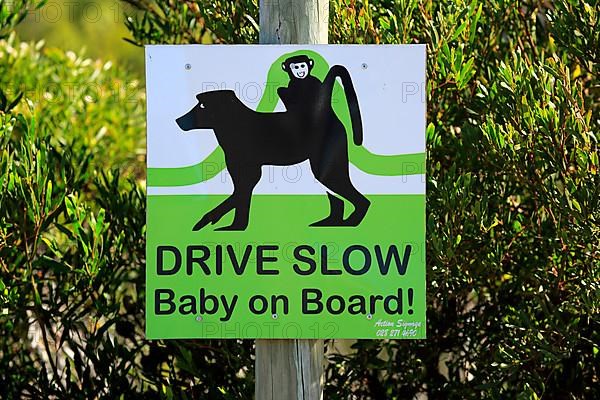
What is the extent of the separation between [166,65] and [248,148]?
0.93 feet

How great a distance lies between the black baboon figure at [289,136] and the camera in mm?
2127

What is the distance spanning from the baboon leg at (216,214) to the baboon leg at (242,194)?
1 centimetres

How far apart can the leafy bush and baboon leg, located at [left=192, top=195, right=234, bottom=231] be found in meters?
0.61

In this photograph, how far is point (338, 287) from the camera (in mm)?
2162

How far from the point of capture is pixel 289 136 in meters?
2.14

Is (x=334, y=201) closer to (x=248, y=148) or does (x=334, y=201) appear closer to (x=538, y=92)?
(x=248, y=148)

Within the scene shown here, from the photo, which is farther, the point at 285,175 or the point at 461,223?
the point at 461,223

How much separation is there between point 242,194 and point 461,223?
2.34ft

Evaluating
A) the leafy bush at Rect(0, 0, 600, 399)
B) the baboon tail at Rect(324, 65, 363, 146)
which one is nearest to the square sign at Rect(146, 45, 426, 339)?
the baboon tail at Rect(324, 65, 363, 146)

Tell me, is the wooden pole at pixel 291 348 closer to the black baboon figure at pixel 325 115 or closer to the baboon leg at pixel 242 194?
the black baboon figure at pixel 325 115

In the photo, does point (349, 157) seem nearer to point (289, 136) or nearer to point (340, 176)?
point (340, 176)


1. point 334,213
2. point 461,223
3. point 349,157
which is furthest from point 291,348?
point 461,223

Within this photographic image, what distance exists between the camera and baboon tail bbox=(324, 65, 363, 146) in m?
2.13

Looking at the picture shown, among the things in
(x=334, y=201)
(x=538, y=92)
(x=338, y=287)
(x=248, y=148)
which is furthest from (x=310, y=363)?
(x=538, y=92)
